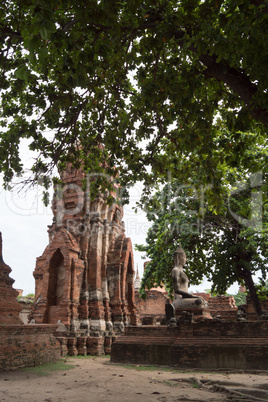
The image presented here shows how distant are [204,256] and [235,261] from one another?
53.3 inches

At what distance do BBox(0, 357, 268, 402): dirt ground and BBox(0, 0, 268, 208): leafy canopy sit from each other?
354cm

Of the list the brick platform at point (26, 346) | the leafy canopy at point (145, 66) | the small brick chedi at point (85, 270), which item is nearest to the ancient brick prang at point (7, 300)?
the brick platform at point (26, 346)

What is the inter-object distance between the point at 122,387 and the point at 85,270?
876cm

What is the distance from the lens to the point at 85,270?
1458 cm

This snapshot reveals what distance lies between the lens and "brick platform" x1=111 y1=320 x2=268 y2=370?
830 cm

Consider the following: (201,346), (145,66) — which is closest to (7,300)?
(201,346)

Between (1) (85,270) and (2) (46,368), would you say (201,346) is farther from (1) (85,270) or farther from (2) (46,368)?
(1) (85,270)

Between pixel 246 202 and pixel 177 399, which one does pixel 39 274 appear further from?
pixel 177 399

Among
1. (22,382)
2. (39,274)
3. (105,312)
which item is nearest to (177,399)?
(22,382)

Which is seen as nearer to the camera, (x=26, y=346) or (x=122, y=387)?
(x=122, y=387)

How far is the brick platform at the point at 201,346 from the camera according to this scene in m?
8.30

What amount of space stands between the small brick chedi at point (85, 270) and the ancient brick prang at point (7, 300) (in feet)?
14.9

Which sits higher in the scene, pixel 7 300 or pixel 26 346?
pixel 7 300

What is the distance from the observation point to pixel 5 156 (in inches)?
259
